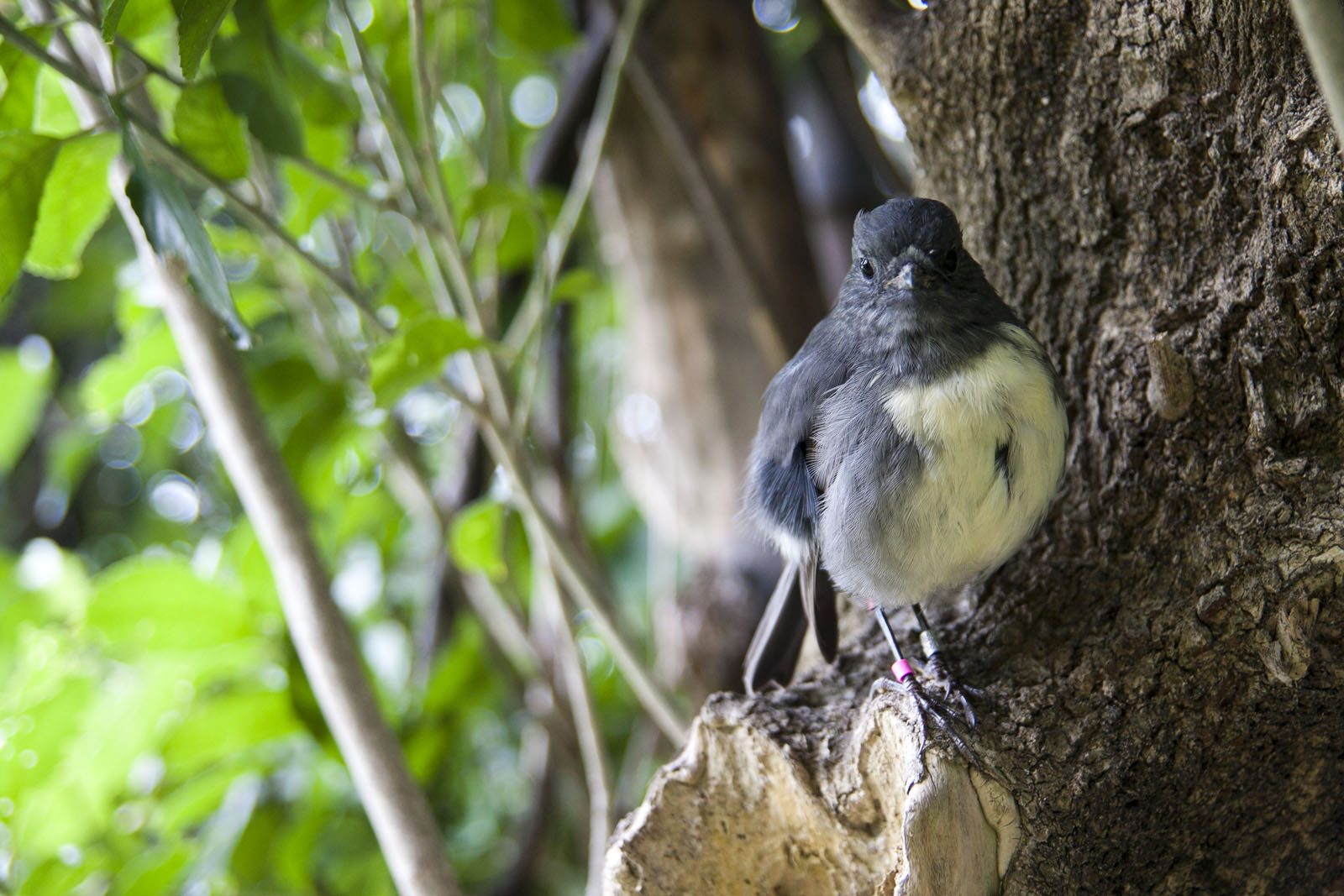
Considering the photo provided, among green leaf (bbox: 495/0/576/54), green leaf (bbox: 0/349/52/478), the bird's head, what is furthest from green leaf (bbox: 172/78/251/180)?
green leaf (bbox: 0/349/52/478)

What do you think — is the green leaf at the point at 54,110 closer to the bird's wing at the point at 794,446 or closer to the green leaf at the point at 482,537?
the green leaf at the point at 482,537

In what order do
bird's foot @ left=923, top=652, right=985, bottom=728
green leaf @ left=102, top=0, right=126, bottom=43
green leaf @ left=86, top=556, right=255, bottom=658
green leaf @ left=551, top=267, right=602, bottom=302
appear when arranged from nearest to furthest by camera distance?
1. green leaf @ left=102, top=0, right=126, bottom=43
2. bird's foot @ left=923, top=652, right=985, bottom=728
3. green leaf @ left=551, top=267, right=602, bottom=302
4. green leaf @ left=86, top=556, right=255, bottom=658

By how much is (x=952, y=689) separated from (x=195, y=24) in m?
0.95

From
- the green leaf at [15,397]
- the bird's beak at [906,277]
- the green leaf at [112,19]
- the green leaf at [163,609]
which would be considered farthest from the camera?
the green leaf at [15,397]

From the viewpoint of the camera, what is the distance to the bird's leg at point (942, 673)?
41.9 inches

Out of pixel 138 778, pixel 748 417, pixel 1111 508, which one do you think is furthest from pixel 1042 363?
pixel 138 778

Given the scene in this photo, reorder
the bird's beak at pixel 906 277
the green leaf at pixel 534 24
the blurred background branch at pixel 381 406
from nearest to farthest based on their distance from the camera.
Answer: the bird's beak at pixel 906 277, the blurred background branch at pixel 381 406, the green leaf at pixel 534 24

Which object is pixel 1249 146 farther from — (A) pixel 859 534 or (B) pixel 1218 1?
(A) pixel 859 534

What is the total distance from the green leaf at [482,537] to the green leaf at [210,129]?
0.52 meters

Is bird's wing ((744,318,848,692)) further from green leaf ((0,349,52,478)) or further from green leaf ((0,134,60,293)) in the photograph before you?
green leaf ((0,349,52,478))

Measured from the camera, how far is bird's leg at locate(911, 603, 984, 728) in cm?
106

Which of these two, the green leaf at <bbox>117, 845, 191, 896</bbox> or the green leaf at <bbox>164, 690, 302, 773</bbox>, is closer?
the green leaf at <bbox>117, 845, 191, 896</bbox>

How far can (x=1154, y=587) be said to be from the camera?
43.2 inches

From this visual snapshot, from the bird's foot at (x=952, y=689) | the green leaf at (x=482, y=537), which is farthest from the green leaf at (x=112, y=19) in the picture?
the bird's foot at (x=952, y=689)
